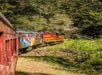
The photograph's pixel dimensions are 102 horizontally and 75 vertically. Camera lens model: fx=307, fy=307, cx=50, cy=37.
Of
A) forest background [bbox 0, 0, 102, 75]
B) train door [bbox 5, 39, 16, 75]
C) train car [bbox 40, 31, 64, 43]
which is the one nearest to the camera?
train door [bbox 5, 39, 16, 75]

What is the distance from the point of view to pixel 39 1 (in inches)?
1850

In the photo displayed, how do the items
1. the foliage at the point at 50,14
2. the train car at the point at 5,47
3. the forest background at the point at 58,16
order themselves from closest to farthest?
the train car at the point at 5,47
the forest background at the point at 58,16
the foliage at the point at 50,14

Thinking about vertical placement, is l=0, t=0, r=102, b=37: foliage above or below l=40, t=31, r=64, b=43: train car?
above

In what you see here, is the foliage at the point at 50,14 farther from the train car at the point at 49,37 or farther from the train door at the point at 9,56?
the train door at the point at 9,56

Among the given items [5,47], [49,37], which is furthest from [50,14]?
[5,47]

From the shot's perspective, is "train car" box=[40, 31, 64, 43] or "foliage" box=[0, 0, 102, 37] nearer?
"train car" box=[40, 31, 64, 43]

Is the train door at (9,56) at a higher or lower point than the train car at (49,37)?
higher

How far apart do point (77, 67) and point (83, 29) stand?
25521mm

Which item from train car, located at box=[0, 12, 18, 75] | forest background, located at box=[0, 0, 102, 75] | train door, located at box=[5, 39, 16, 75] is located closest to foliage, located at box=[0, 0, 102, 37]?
forest background, located at box=[0, 0, 102, 75]

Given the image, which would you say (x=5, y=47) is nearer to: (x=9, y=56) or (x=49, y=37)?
(x=9, y=56)

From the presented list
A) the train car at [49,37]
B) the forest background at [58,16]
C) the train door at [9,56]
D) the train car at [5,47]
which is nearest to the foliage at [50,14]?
the forest background at [58,16]

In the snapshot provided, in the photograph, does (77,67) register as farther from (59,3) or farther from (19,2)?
(59,3)

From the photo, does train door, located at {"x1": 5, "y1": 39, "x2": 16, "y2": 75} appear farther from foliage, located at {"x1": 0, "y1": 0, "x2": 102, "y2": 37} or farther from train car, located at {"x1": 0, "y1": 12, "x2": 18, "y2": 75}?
foliage, located at {"x1": 0, "y1": 0, "x2": 102, "y2": 37}

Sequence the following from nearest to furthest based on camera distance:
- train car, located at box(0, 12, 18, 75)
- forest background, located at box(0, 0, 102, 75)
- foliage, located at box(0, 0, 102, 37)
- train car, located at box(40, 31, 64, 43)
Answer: train car, located at box(0, 12, 18, 75)
train car, located at box(40, 31, 64, 43)
forest background, located at box(0, 0, 102, 75)
foliage, located at box(0, 0, 102, 37)
